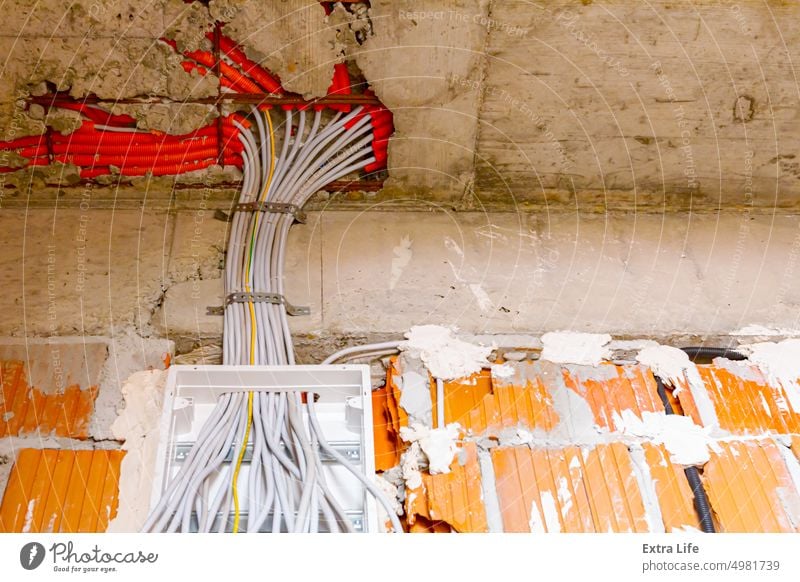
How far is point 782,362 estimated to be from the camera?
1.69 m

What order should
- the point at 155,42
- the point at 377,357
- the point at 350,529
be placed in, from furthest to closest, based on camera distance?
1. the point at 155,42
2. the point at 377,357
3. the point at 350,529

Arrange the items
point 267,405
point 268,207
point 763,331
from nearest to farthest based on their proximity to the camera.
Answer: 1. point 267,405
2. point 763,331
3. point 268,207

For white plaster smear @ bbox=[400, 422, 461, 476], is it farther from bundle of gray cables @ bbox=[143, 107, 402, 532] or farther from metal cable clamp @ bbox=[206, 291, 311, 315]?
metal cable clamp @ bbox=[206, 291, 311, 315]

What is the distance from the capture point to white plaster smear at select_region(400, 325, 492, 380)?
5.35 ft

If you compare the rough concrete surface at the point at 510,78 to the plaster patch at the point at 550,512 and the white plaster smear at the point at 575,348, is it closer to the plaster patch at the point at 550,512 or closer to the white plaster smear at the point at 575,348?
the white plaster smear at the point at 575,348

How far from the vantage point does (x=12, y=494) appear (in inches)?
55.1

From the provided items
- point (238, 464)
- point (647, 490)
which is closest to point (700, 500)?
point (647, 490)

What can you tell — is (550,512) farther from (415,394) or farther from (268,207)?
(268,207)

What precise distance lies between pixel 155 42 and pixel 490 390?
3.65ft
